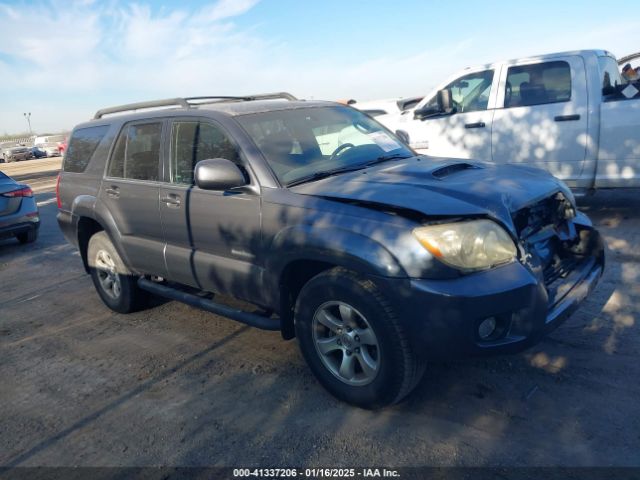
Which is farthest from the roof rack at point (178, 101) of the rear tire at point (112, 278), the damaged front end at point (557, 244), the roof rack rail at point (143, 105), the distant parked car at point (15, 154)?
the distant parked car at point (15, 154)

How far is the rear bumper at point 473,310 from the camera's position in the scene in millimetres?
2670

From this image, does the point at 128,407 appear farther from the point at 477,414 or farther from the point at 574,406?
the point at 574,406

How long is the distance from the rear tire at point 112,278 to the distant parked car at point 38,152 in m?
40.4

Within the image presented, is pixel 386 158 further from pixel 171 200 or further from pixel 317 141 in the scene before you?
pixel 171 200

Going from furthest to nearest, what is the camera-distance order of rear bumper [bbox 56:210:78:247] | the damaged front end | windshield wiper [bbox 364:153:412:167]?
rear bumper [bbox 56:210:78:247] → windshield wiper [bbox 364:153:412:167] → the damaged front end

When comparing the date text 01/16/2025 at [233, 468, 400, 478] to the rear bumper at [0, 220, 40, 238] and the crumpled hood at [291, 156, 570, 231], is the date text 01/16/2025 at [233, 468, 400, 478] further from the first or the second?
the rear bumper at [0, 220, 40, 238]

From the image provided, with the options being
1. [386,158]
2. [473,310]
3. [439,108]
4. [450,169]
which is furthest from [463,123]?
[473,310]

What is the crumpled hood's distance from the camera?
2912 mm

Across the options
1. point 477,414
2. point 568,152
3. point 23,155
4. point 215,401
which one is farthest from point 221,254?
point 23,155

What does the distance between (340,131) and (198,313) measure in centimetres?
217

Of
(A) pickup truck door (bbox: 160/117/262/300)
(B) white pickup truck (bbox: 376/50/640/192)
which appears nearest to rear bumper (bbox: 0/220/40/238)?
(A) pickup truck door (bbox: 160/117/262/300)

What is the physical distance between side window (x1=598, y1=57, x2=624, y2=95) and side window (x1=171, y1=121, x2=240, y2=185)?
16.8 ft

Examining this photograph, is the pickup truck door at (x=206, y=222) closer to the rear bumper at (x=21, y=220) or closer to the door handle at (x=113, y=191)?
the door handle at (x=113, y=191)

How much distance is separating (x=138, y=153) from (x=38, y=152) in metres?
41.9
